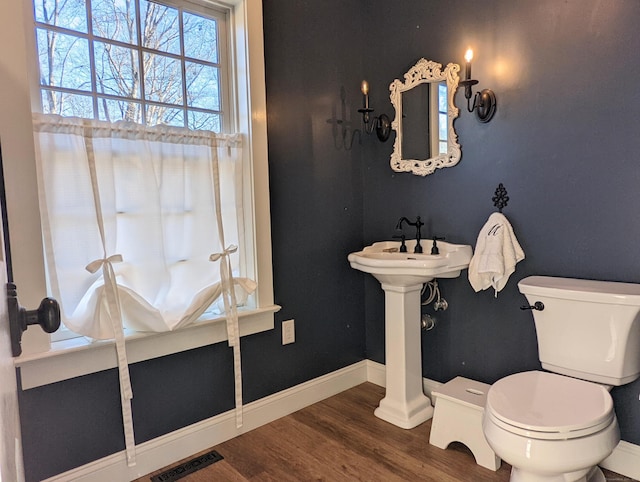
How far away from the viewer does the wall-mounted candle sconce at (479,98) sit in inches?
77.9

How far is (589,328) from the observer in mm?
1640

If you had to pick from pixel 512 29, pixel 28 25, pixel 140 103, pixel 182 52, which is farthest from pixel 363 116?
pixel 28 25

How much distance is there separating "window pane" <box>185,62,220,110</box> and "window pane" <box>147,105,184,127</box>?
8cm

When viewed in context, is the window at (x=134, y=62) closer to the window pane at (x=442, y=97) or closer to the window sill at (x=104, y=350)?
the window sill at (x=104, y=350)

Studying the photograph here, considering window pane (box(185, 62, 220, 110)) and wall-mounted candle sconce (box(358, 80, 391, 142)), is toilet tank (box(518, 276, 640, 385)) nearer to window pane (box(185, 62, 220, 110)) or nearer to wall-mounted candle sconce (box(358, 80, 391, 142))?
wall-mounted candle sconce (box(358, 80, 391, 142))

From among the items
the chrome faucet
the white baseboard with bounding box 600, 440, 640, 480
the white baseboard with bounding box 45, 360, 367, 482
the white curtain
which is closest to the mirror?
the chrome faucet

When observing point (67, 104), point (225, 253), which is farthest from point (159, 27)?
point (225, 253)

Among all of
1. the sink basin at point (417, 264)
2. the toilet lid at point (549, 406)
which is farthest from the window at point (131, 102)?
the toilet lid at point (549, 406)

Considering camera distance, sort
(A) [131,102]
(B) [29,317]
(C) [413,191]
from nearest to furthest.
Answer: (B) [29,317] < (A) [131,102] < (C) [413,191]

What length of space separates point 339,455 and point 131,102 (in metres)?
1.75

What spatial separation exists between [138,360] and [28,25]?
1.28 m

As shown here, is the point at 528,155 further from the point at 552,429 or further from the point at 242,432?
the point at 242,432

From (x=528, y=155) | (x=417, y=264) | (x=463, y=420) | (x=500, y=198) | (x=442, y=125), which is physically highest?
(x=442, y=125)

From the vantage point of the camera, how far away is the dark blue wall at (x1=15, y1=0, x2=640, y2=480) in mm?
1706
